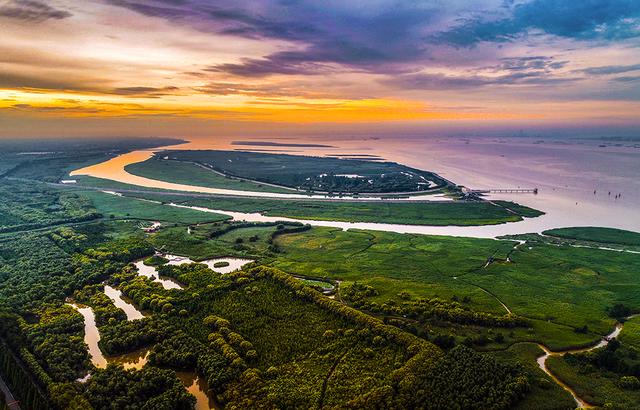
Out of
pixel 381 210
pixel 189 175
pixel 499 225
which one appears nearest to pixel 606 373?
pixel 499 225

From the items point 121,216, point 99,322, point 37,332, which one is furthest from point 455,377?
point 121,216

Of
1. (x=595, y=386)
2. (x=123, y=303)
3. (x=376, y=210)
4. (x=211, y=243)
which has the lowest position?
(x=123, y=303)

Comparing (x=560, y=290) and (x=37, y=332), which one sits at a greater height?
(x=560, y=290)

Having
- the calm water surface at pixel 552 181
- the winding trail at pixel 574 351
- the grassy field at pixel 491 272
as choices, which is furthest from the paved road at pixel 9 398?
the calm water surface at pixel 552 181

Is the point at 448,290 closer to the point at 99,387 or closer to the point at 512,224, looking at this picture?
the point at 99,387

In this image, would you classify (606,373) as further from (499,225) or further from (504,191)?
(504,191)

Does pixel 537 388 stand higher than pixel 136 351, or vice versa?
pixel 537 388

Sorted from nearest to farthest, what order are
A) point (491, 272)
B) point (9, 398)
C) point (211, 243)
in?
point (9, 398), point (491, 272), point (211, 243)

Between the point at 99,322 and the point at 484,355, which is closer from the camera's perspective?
the point at 484,355
